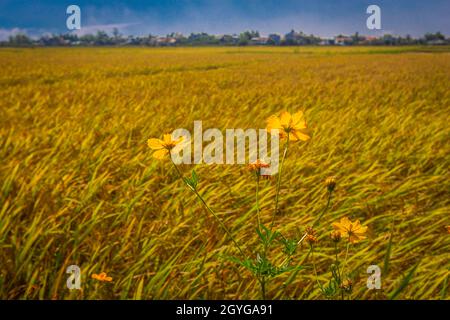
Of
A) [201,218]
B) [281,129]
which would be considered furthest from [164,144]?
[201,218]

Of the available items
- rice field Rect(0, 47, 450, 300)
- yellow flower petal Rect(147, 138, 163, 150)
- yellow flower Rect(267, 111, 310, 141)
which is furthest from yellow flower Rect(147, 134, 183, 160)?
rice field Rect(0, 47, 450, 300)

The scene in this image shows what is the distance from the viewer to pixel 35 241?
4.16 ft

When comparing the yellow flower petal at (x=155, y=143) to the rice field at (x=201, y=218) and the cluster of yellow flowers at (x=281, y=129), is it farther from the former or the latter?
the rice field at (x=201, y=218)

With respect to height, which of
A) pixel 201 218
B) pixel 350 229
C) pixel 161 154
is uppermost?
pixel 161 154

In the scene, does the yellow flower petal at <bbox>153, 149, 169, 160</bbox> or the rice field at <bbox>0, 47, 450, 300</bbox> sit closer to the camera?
the yellow flower petal at <bbox>153, 149, 169, 160</bbox>

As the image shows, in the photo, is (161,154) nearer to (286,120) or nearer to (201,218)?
(286,120)

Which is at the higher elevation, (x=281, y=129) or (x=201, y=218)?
(x=281, y=129)

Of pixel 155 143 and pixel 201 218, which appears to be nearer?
pixel 155 143

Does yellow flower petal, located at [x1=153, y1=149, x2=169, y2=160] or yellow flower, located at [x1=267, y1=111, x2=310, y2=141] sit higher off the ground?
yellow flower, located at [x1=267, y1=111, x2=310, y2=141]

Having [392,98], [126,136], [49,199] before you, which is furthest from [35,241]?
[392,98]

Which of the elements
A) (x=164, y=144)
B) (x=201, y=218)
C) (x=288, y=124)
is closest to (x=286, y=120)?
(x=288, y=124)

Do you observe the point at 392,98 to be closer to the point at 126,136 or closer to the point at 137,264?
the point at 126,136

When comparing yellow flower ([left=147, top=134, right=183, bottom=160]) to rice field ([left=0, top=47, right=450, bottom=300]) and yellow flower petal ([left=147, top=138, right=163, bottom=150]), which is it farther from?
rice field ([left=0, top=47, right=450, bottom=300])

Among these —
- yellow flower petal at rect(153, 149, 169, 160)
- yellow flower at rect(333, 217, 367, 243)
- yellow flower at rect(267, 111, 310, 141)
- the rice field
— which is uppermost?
yellow flower at rect(267, 111, 310, 141)
